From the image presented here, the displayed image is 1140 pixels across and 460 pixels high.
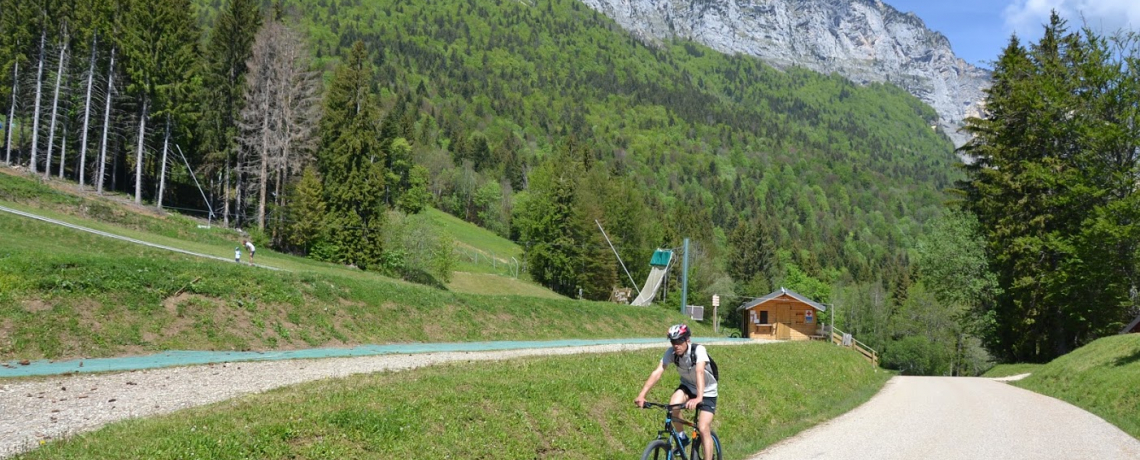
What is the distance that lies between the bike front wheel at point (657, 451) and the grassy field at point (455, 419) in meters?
2.11

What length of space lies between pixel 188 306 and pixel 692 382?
1494 cm

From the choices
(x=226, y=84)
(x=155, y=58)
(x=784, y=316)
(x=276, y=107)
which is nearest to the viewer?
(x=155, y=58)

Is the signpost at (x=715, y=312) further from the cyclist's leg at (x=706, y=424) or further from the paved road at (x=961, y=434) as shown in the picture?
the cyclist's leg at (x=706, y=424)

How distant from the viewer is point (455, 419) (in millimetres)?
9656

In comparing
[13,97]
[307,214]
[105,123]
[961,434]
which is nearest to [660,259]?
[307,214]

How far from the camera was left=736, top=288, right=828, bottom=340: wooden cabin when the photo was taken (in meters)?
55.0

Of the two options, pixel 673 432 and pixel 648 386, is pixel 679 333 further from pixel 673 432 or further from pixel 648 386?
pixel 673 432

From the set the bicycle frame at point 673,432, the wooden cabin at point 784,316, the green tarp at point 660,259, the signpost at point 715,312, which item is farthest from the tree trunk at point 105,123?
the bicycle frame at point 673,432

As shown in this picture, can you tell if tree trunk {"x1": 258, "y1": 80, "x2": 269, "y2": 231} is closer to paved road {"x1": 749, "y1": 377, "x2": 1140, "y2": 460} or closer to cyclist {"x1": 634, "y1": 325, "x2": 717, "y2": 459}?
paved road {"x1": 749, "y1": 377, "x2": 1140, "y2": 460}

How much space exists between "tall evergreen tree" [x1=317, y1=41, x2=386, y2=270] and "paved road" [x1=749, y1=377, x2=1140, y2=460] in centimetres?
3546

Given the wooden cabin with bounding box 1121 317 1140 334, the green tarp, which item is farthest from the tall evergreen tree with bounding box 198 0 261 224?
the wooden cabin with bounding box 1121 317 1140 334

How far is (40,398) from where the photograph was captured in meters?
10.6

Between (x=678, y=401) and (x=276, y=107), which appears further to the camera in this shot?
(x=276, y=107)

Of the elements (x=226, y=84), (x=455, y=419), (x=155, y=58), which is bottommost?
(x=455, y=419)
